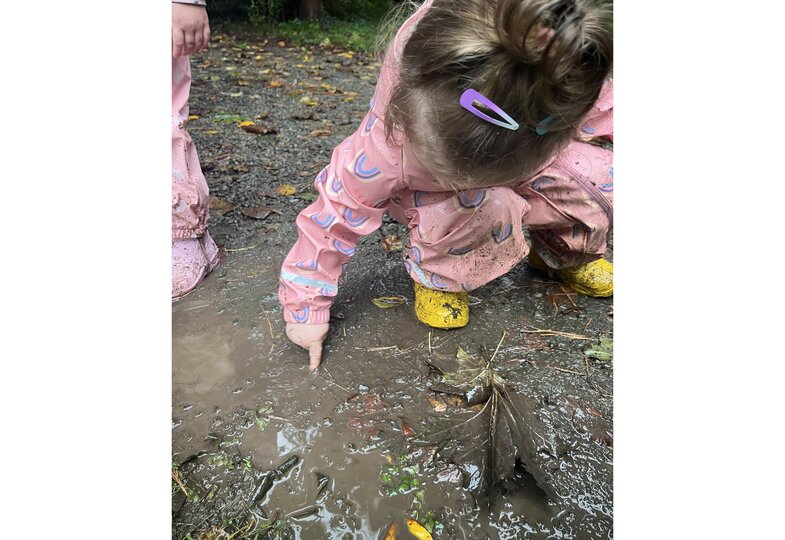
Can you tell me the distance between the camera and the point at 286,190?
2.12m

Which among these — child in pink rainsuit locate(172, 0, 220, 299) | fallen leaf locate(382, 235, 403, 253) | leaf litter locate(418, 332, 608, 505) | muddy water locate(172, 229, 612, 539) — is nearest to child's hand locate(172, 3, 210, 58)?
child in pink rainsuit locate(172, 0, 220, 299)

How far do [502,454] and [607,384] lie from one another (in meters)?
0.36

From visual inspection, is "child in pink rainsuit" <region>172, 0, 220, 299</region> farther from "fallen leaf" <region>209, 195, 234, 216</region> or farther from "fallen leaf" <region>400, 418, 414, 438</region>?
"fallen leaf" <region>400, 418, 414, 438</region>

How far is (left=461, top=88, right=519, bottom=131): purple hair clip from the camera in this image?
0.88 metres

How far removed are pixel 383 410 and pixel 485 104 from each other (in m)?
0.69

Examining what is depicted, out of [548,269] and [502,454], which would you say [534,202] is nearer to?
[548,269]

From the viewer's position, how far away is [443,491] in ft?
3.45

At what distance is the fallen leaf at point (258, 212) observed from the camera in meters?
1.94

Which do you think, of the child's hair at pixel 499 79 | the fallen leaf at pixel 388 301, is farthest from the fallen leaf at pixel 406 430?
the child's hair at pixel 499 79

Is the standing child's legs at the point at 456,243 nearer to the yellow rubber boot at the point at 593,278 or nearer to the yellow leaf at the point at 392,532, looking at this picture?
the yellow rubber boot at the point at 593,278

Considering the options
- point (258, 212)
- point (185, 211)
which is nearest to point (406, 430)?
point (185, 211)

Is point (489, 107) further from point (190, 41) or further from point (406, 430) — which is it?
point (190, 41)

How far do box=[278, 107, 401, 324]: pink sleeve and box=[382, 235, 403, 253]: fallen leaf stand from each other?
0.46 m

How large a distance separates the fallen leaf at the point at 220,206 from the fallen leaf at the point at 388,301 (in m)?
0.73
